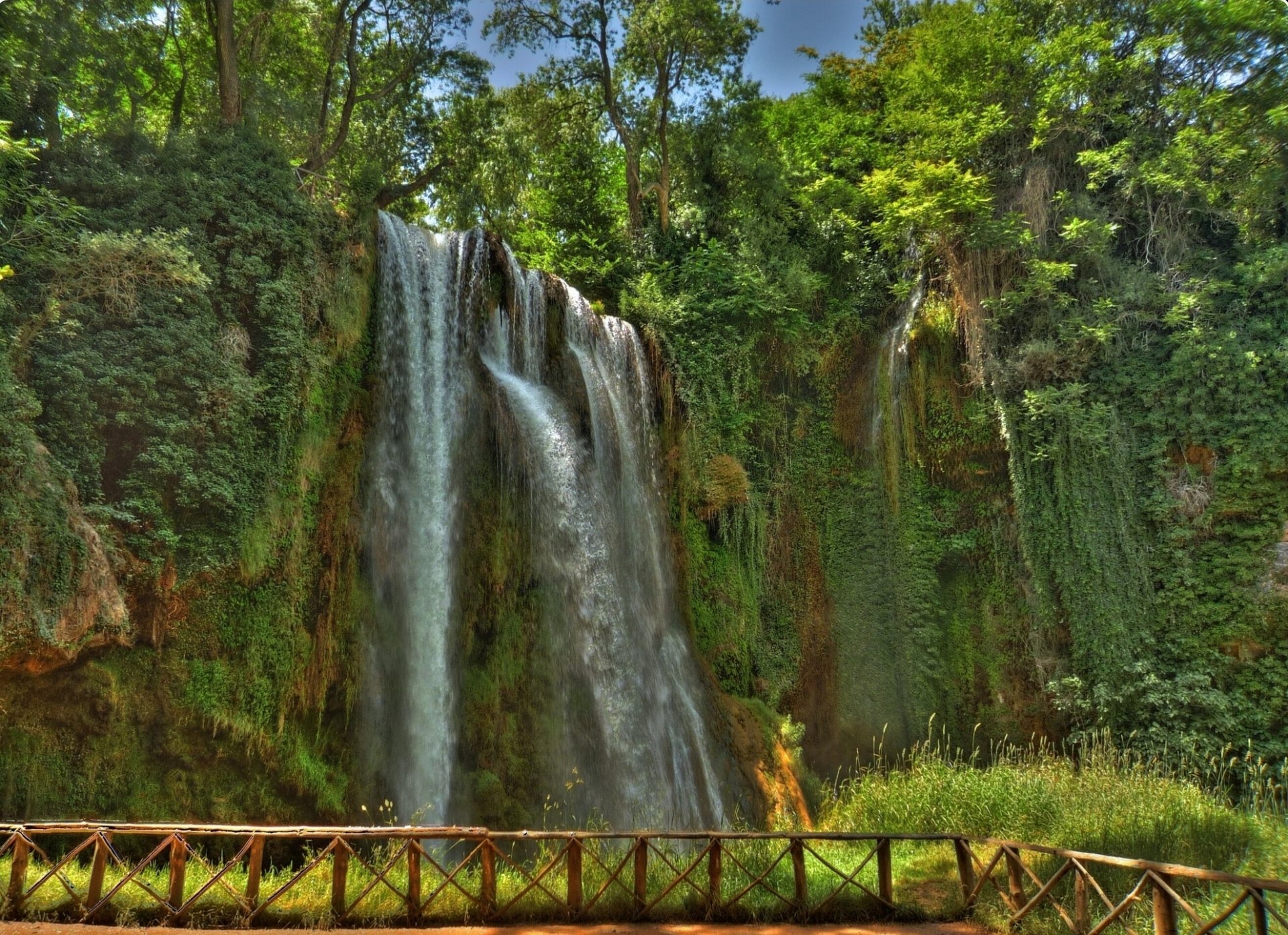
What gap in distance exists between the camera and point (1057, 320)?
1305cm

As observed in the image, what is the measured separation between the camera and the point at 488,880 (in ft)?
17.3

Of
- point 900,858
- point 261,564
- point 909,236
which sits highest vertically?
point 909,236

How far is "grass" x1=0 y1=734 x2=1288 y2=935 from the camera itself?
5.18 metres

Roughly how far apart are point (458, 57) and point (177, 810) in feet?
44.0

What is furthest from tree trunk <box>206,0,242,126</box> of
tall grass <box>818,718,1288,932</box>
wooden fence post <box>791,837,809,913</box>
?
tall grass <box>818,718,1288,932</box>

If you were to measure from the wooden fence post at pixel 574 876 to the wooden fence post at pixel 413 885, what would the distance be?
1053 millimetres

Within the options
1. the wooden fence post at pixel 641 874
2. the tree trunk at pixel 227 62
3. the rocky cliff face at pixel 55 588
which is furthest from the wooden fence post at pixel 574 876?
the tree trunk at pixel 227 62

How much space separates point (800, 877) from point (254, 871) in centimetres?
388

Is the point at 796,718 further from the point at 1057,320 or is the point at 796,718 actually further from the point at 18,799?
the point at 18,799

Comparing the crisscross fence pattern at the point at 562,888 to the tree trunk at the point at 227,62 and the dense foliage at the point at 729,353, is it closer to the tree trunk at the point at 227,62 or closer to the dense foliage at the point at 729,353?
the dense foliage at the point at 729,353

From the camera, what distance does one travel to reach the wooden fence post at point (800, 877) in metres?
5.45

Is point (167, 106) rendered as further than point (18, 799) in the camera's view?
Yes

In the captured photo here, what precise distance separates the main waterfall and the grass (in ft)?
4.47

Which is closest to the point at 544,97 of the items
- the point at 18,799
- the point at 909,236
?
the point at 909,236
